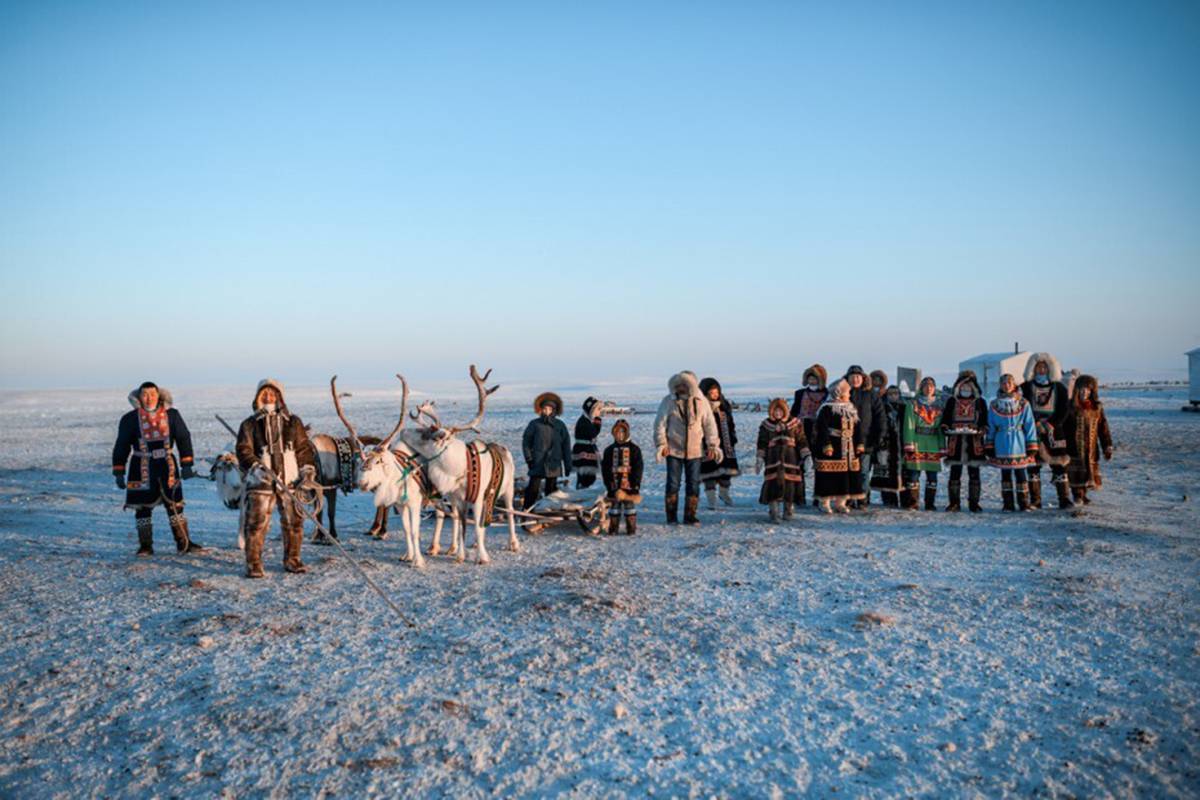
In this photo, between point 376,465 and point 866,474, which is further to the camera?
point 866,474

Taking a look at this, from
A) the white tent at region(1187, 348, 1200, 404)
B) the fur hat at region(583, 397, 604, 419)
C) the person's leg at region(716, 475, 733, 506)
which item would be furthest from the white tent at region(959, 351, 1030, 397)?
the fur hat at region(583, 397, 604, 419)

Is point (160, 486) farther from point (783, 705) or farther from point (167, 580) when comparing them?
point (783, 705)

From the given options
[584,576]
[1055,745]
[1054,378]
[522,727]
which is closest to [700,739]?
[522,727]

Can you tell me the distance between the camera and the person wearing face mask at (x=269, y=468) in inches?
305

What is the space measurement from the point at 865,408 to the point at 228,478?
8702mm

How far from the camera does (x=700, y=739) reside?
434 centimetres

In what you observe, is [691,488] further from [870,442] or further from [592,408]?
[870,442]

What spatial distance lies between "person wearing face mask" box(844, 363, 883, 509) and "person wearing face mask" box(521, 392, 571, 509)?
4268 millimetres

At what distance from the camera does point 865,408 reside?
11430 mm

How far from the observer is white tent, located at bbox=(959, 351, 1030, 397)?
3400cm

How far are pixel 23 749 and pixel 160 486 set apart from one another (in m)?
4.77

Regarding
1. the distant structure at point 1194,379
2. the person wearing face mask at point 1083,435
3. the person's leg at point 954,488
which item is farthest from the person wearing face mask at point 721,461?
the distant structure at point 1194,379

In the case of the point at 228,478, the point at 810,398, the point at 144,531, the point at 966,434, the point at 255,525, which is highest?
the point at 810,398

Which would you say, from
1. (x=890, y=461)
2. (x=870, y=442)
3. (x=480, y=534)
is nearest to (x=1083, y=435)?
(x=890, y=461)
